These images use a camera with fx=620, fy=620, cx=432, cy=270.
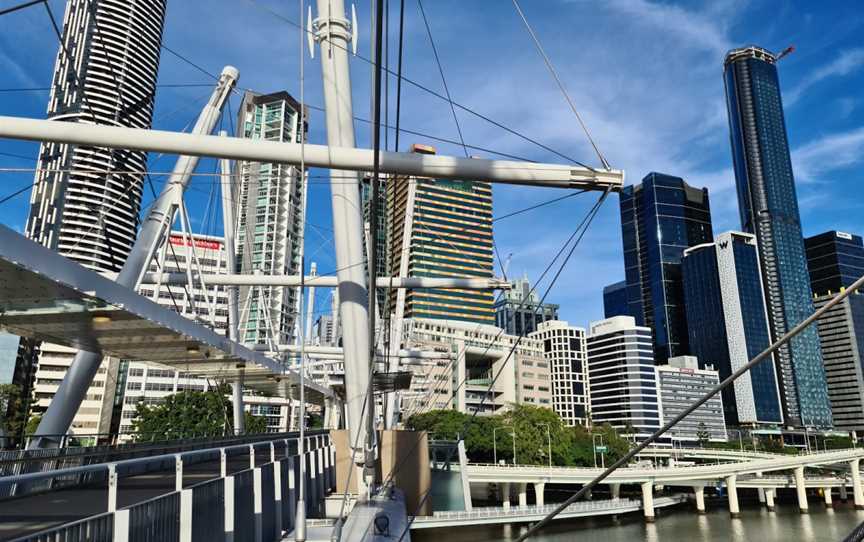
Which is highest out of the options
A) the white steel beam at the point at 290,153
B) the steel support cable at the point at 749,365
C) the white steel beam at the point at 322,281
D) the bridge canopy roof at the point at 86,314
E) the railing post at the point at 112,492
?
the white steel beam at the point at 322,281

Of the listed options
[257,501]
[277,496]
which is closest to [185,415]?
[277,496]

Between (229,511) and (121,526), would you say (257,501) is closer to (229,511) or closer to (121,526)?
(229,511)

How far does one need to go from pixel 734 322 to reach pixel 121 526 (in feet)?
657

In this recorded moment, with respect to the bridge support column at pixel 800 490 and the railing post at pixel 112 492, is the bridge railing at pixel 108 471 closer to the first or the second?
the railing post at pixel 112 492

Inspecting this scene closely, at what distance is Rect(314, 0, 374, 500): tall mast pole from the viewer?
Answer: 13.3 meters

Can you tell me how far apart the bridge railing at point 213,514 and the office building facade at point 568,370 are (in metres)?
159

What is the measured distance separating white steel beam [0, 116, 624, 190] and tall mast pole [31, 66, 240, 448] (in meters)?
3.14

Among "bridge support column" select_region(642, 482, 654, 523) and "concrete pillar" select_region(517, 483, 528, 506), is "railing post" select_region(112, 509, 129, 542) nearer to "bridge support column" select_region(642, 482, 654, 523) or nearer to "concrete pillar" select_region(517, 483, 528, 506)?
"concrete pillar" select_region(517, 483, 528, 506)

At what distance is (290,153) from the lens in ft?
38.1

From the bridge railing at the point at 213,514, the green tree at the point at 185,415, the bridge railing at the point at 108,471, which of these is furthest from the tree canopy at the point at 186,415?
the bridge railing at the point at 213,514

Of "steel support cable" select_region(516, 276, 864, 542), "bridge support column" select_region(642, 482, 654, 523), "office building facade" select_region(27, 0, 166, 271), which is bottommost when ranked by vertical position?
"bridge support column" select_region(642, 482, 654, 523)

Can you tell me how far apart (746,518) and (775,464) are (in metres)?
12.6

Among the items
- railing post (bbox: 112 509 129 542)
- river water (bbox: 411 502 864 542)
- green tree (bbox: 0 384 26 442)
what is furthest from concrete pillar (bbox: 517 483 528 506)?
railing post (bbox: 112 509 129 542)

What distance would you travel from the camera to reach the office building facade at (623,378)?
154875mm
